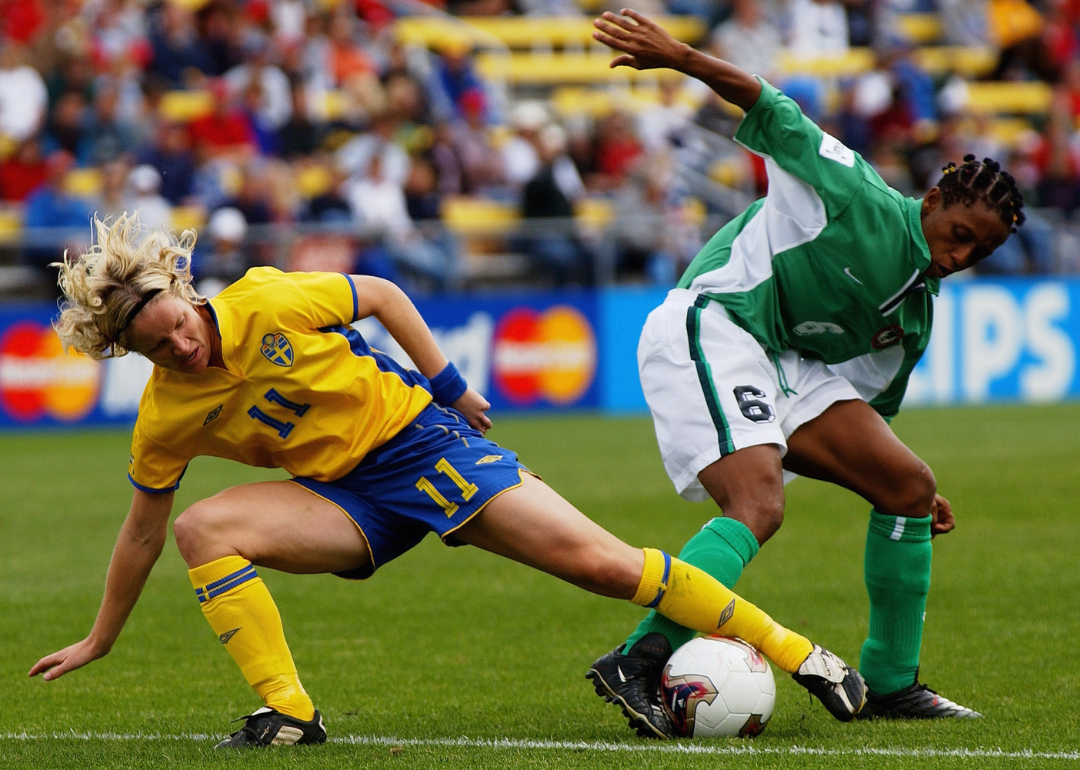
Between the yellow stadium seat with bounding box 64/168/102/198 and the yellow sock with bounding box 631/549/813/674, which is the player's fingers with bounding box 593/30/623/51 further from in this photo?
the yellow stadium seat with bounding box 64/168/102/198

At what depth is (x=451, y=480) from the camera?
4.32m

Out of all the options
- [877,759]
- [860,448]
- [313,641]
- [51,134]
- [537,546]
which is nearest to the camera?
[877,759]

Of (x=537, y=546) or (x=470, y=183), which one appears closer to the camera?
(x=537, y=546)

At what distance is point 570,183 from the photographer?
16969 millimetres

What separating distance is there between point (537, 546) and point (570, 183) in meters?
13.0

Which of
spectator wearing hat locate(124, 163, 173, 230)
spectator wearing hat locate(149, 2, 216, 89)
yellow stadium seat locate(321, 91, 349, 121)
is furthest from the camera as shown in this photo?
yellow stadium seat locate(321, 91, 349, 121)

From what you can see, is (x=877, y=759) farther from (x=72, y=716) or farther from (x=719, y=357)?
(x=72, y=716)

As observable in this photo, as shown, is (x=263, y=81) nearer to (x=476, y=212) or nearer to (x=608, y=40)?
(x=476, y=212)

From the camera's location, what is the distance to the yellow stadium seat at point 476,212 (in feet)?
54.5

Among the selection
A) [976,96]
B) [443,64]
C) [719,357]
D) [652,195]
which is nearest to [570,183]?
[652,195]

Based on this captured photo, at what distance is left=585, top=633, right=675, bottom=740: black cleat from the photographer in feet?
14.1

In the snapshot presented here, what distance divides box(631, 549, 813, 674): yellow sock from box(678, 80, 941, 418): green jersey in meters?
0.92

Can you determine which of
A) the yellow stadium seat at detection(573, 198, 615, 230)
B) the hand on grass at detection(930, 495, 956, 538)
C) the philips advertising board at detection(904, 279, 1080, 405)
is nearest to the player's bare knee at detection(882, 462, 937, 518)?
the hand on grass at detection(930, 495, 956, 538)

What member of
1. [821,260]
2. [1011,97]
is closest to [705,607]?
[821,260]
